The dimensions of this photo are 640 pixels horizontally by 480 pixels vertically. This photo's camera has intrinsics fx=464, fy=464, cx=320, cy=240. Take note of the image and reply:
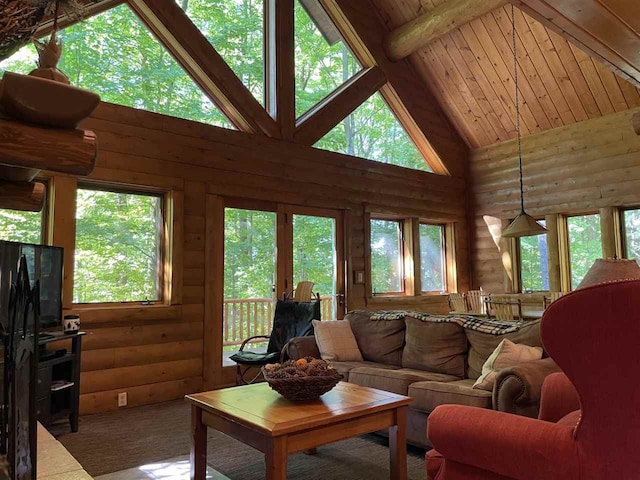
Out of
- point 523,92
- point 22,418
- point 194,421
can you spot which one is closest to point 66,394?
point 194,421

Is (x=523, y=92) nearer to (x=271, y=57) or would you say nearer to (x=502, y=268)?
(x=502, y=268)

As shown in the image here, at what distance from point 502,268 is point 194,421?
577 centimetres

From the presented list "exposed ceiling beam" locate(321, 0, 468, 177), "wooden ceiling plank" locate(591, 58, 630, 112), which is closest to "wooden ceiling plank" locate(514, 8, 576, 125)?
"wooden ceiling plank" locate(591, 58, 630, 112)

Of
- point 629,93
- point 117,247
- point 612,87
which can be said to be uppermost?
point 612,87

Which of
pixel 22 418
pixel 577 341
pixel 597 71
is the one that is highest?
pixel 597 71

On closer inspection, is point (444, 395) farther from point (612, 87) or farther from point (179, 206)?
point (612, 87)

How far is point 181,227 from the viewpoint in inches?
183

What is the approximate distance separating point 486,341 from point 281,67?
402cm

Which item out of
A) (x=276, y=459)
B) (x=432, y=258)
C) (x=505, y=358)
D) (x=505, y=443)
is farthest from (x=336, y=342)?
(x=432, y=258)

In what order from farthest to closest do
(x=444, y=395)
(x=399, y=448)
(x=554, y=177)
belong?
(x=554, y=177) → (x=444, y=395) → (x=399, y=448)

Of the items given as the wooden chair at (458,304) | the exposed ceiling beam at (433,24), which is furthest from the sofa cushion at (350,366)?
the exposed ceiling beam at (433,24)

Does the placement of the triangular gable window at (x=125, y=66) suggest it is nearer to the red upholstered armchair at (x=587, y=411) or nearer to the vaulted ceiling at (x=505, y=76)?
the vaulted ceiling at (x=505, y=76)

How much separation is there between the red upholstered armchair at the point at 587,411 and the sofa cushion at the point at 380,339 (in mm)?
2151

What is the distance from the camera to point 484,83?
676cm
